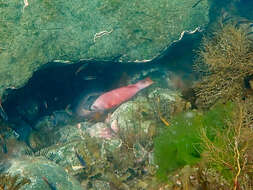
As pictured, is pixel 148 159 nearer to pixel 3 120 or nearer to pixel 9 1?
pixel 3 120

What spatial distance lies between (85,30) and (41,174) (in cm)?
268

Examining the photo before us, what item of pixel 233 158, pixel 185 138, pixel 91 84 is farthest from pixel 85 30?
pixel 233 158

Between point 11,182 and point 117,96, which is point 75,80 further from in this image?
point 11,182

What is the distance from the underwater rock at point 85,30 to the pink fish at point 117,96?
82 cm

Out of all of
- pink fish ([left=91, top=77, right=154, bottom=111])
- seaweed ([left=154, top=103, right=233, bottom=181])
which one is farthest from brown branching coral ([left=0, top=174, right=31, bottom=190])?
pink fish ([left=91, top=77, right=154, bottom=111])

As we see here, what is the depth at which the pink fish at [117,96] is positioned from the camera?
17.7ft

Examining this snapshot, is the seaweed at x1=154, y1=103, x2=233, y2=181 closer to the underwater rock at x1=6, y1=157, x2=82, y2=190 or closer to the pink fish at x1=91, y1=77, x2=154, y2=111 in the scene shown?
the underwater rock at x1=6, y1=157, x2=82, y2=190

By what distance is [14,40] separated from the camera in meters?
4.13

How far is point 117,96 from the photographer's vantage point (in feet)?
17.7

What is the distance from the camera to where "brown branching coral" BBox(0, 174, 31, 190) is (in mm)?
2751

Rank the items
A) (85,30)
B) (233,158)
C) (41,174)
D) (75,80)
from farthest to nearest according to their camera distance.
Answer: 1. (75,80)
2. (85,30)
3. (41,174)
4. (233,158)

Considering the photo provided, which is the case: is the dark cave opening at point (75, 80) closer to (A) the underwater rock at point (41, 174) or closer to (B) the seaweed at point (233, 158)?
(A) the underwater rock at point (41, 174)

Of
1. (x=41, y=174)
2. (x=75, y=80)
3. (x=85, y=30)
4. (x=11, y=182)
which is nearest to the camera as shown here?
(x=11, y=182)

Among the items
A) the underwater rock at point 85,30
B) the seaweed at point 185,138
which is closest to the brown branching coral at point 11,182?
the seaweed at point 185,138
